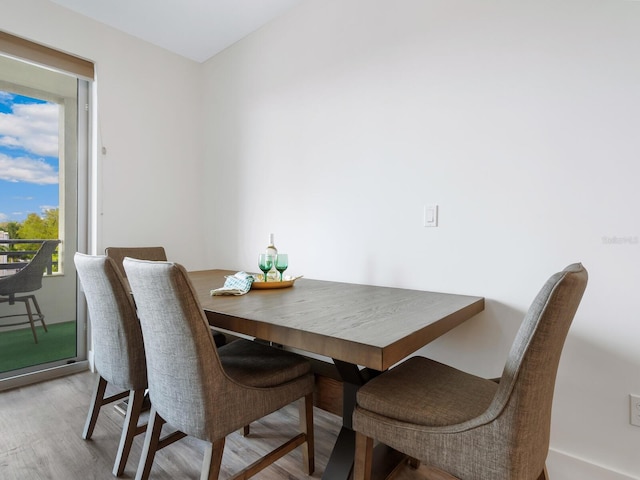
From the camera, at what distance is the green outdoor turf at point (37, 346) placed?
2408mm

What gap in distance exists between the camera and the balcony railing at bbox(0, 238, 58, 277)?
2.36 meters

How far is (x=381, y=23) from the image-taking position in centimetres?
201

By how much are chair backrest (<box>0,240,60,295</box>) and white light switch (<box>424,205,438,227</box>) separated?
2.58m

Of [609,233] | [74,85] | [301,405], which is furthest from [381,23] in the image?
[74,85]

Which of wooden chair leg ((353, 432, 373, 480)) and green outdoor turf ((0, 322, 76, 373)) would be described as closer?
wooden chair leg ((353, 432, 373, 480))

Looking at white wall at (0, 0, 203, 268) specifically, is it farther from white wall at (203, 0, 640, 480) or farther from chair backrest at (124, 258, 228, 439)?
chair backrest at (124, 258, 228, 439)

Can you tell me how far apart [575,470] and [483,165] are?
134 centimetres

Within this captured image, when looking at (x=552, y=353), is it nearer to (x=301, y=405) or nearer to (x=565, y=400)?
(x=565, y=400)

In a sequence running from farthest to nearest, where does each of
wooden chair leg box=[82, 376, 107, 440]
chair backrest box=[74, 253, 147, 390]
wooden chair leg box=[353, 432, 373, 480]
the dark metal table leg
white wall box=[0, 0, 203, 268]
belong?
white wall box=[0, 0, 203, 268]
wooden chair leg box=[82, 376, 107, 440]
chair backrest box=[74, 253, 147, 390]
the dark metal table leg
wooden chair leg box=[353, 432, 373, 480]

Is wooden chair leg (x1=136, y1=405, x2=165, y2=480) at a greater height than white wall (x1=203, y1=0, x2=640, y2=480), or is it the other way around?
white wall (x1=203, y1=0, x2=640, y2=480)

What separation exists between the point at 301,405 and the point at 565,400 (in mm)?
1108

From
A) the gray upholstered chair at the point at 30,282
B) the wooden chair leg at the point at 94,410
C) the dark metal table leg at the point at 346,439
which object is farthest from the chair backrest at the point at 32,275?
the dark metal table leg at the point at 346,439

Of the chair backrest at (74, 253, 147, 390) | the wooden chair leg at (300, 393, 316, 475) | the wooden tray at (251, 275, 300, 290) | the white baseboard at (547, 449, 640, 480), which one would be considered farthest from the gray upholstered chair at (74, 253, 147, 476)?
the white baseboard at (547, 449, 640, 480)

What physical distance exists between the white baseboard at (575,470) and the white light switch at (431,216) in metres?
1.11
